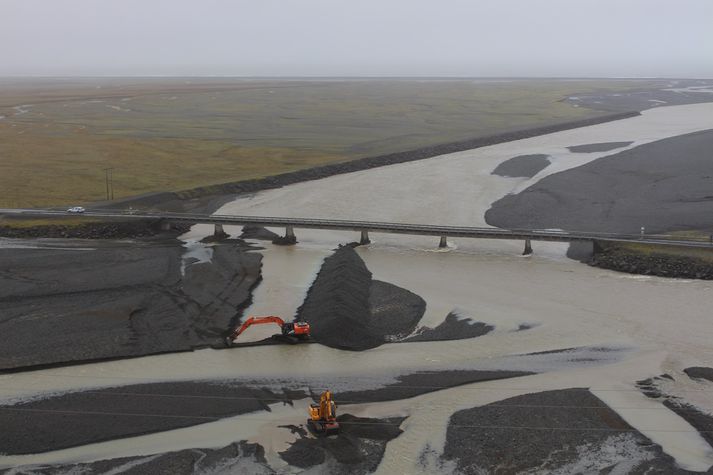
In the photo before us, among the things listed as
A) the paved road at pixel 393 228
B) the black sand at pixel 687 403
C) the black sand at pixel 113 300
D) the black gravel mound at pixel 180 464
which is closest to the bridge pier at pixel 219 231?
the paved road at pixel 393 228

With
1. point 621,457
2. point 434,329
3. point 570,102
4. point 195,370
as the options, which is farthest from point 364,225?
point 570,102

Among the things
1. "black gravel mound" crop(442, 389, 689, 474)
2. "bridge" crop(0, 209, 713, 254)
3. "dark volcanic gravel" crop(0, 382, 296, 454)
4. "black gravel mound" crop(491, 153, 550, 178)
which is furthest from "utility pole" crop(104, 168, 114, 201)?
"black gravel mound" crop(442, 389, 689, 474)

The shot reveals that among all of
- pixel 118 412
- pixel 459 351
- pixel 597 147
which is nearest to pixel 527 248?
pixel 459 351

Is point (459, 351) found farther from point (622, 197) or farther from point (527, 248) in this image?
point (622, 197)

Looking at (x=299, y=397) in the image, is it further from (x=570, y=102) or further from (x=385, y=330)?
(x=570, y=102)

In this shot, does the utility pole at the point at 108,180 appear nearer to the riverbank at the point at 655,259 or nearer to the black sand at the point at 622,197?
the black sand at the point at 622,197

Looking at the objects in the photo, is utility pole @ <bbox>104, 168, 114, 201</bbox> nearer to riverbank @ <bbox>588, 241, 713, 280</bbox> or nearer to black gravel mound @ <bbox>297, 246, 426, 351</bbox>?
black gravel mound @ <bbox>297, 246, 426, 351</bbox>
